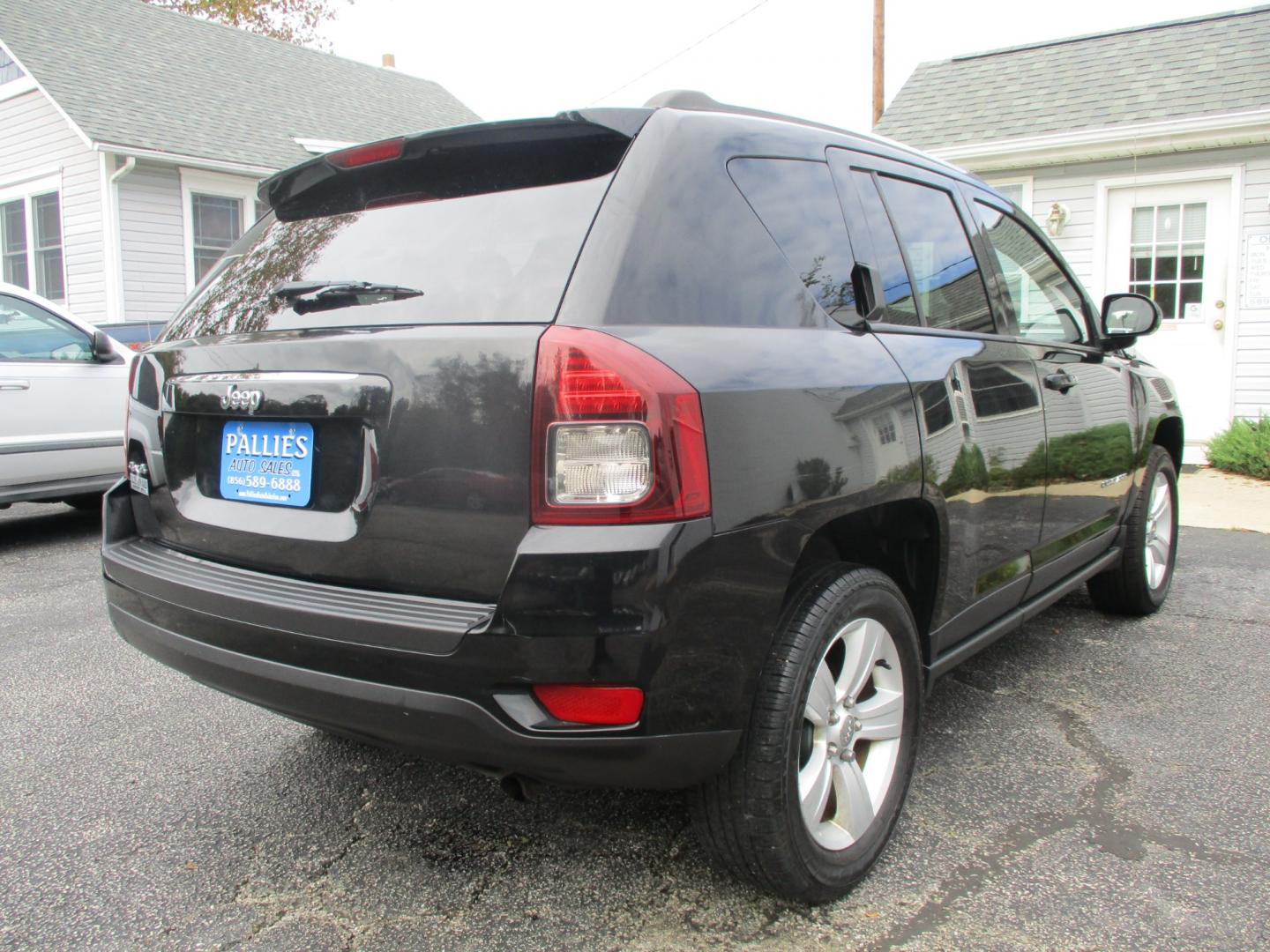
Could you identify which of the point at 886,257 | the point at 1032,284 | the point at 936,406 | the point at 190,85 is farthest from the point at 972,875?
the point at 190,85

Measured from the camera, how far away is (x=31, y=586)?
4988 millimetres

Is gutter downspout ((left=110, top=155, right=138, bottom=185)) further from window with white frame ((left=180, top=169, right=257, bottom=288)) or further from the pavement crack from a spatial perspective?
the pavement crack

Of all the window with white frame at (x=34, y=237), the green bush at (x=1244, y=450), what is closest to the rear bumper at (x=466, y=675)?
the green bush at (x=1244, y=450)

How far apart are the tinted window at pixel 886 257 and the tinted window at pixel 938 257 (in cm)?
5

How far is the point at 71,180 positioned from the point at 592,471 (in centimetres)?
1409

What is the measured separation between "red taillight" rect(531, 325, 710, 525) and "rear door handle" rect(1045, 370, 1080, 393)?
1829 mm

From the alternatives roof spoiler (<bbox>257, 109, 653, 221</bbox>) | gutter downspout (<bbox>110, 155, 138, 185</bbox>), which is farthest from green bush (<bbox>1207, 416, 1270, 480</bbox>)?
gutter downspout (<bbox>110, 155, 138, 185</bbox>)

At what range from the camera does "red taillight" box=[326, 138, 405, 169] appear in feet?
7.43

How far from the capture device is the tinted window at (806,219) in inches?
86.6

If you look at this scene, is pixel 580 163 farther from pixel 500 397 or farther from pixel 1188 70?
pixel 1188 70

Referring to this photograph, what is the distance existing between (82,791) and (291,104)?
610 inches

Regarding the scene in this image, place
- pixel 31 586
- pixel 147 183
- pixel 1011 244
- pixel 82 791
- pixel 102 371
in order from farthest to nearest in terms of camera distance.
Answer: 1. pixel 147 183
2. pixel 102 371
3. pixel 31 586
4. pixel 1011 244
5. pixel 82 791

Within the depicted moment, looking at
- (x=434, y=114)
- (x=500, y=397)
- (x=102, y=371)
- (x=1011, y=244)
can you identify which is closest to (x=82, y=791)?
(x=500, y=397)

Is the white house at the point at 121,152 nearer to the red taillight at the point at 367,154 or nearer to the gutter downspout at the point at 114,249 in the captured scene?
the gutter downspout at the point at 114,249
